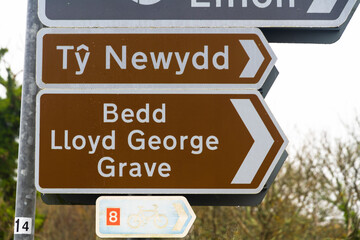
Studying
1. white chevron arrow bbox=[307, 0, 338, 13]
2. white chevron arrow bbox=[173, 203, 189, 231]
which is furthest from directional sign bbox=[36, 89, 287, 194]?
white chevron arrow bbox=[307, 0, 338, 13]

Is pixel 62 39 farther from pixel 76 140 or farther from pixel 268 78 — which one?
pixel 268 78

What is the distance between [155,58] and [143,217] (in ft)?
2.54

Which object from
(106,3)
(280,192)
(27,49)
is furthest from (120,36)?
(280,192)

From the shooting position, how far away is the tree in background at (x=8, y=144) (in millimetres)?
14879

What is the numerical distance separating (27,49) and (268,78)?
178 centimetres

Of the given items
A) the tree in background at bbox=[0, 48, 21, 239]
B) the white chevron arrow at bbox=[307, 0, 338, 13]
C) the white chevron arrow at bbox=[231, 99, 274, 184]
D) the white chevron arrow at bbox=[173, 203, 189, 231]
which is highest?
the tree in background at bbox=[0, 48, 21, 239]

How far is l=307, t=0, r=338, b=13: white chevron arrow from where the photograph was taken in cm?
287

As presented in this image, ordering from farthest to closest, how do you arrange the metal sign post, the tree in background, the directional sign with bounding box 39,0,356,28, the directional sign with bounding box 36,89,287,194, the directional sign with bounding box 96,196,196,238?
the tree in background
the metal sign post
the directional sign with bounding box 39,0,356,28
the directional sign with bounding box 36,89,287,194
the directional sign with bounding box 96,196,196,238

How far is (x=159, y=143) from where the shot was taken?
2699 mm

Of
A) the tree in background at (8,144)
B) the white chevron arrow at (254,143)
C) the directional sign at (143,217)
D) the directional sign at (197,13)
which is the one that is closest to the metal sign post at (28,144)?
the directional sign at (197,13)

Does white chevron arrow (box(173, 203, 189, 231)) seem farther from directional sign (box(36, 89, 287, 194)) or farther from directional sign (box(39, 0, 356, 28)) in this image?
directional sign (box(39, 0, 356, 28))

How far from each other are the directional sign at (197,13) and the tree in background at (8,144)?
12523 mm

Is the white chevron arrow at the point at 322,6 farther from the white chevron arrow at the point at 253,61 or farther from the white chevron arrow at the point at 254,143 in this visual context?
the white chevron arrow at the point at 254,143

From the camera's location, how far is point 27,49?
12.4 feet
